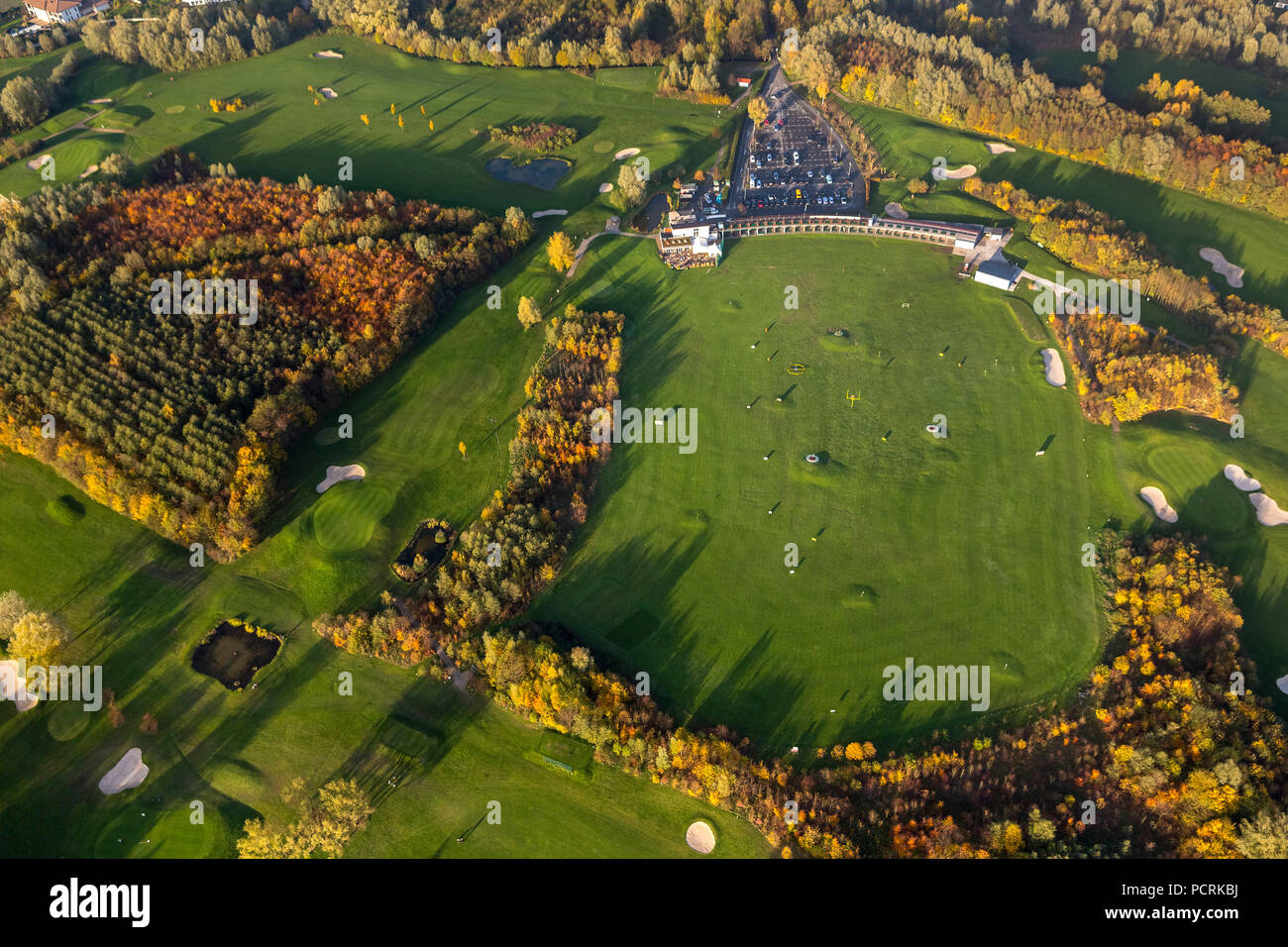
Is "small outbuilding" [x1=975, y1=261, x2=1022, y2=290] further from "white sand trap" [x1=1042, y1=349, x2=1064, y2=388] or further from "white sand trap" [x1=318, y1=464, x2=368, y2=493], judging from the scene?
"white sand trap" [x1=318, y1=464, x2=368, y2=493]

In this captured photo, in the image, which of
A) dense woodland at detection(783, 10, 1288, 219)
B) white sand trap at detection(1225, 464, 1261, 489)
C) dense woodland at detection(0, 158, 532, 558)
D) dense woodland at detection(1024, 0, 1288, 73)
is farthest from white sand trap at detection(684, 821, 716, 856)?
dense woodland at detection(1024, 0, 1288, 73)

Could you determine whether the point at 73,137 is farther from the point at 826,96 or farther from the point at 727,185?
the point at 826,96

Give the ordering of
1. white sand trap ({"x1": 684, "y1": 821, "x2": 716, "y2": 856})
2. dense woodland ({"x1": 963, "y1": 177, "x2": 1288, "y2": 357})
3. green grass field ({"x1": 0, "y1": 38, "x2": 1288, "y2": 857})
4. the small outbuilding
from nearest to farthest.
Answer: white sand trap ({"x1": 684, "y1": 821, "x2": 716, "y2": 856})
green grass field ({"x1": 0, "y1": 38, "x2": 1288, "y2": 857})
dense woodland ({"x1": 963, "y1": 177, "x2": 1288, "y2": 357})
the small outbuilding

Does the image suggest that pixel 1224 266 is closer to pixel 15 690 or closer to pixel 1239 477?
pixel 1239 477

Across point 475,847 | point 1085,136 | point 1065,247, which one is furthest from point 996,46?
point 475,847

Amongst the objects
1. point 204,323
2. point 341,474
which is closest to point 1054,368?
point 341,474

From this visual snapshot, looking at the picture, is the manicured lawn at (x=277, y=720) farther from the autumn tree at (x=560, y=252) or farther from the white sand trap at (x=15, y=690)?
the autumn tree at (x=560, y=252)
